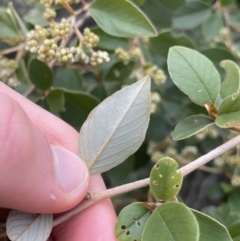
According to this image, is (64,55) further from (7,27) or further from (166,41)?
(166,41)

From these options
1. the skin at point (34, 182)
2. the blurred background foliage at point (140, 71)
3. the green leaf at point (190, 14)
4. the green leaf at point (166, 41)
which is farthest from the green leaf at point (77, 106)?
the green leaf at point (190, 14)

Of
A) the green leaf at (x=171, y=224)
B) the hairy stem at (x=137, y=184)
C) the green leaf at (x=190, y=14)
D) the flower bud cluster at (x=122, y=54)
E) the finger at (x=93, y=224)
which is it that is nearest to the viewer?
the green leaf at (x=171, y=224)

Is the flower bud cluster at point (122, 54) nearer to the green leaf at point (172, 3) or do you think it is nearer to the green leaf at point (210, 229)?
the green leaf at point (172, 3)

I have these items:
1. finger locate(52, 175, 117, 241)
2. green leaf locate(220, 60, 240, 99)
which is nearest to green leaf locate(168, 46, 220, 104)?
green leaf locate(220, 60, 240, 99)

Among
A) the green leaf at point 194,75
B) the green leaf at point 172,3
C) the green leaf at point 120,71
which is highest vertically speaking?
the green leaf at point 194,75

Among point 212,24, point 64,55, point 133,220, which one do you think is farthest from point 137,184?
point 212,24

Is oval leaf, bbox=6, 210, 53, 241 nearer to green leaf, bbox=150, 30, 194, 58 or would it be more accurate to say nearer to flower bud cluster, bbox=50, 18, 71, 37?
flower bud cluster, bbox=50, 18, 71, 37
